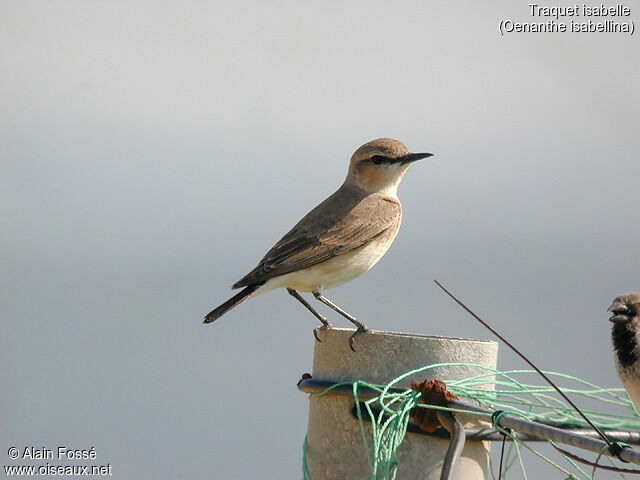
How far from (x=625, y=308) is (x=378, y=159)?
9.36 ft

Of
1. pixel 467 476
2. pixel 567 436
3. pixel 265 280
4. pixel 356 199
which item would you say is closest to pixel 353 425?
pixel 467 476

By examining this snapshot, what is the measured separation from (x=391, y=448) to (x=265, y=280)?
2797mm

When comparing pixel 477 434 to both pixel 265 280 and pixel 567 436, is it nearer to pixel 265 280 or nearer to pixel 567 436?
pixel 567 436

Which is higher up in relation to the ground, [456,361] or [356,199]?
[356,199]

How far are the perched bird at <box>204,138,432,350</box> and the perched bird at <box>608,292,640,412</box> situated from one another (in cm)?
166

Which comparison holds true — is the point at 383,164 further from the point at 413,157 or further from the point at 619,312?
the point at 619,312

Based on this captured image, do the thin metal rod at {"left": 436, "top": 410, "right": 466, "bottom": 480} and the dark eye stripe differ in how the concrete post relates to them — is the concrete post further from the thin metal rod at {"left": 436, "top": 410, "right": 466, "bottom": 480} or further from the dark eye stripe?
the dark eye stripe

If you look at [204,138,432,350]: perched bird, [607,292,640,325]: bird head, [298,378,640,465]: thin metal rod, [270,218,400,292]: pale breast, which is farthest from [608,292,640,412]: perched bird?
[270,218,400,292]: pale breast

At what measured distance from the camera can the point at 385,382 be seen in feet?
10.2

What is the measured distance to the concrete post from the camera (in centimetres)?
307

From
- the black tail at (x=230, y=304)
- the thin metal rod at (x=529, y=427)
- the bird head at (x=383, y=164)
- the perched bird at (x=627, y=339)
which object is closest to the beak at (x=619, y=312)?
the perched bird at (x=627, y=339)

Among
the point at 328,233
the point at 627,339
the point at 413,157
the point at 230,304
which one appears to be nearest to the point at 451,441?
the point at 627,339

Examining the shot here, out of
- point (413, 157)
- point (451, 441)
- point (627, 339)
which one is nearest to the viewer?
point (451, 441)

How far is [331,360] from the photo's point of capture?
3.29 meters
